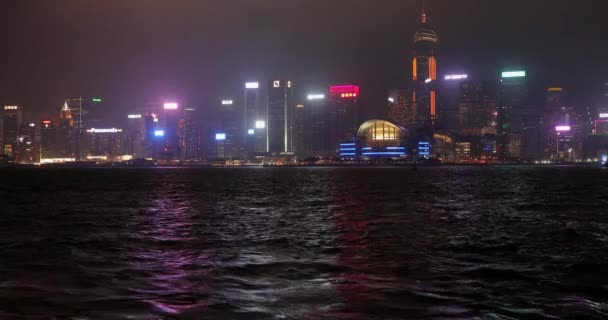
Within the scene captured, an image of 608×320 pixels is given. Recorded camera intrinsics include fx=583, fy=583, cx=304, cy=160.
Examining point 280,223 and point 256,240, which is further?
point 280,223

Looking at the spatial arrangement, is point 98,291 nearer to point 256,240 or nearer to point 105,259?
point 105,259

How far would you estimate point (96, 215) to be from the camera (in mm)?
39094

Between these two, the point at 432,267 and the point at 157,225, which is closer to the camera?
the point at 432,267

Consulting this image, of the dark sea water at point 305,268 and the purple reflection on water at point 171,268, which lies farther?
the purple reflection on water at point 171,268

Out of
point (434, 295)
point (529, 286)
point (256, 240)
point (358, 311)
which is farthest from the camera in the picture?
point (256, 240)

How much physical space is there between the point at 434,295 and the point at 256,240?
40.8 ft

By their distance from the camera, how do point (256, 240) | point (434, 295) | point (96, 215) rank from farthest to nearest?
point (96, 215) < point (256, 240) < point (434, 295)

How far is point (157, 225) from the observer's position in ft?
105

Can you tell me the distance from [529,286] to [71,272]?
12.9 m

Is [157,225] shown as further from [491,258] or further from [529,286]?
[529,286]

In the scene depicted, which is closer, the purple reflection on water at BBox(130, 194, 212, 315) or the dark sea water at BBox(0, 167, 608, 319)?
the dark sea water at BBox(0, 167, 608, 319)

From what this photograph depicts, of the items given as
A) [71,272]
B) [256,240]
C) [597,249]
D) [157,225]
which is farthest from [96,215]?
[597,249]

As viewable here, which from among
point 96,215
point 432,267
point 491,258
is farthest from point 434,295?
point 96,215

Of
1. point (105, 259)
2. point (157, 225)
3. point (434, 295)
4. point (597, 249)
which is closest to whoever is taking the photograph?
point (434, 295)
